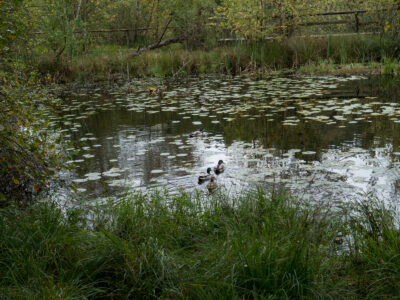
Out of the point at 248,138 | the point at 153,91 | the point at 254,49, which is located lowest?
the point at 248,138

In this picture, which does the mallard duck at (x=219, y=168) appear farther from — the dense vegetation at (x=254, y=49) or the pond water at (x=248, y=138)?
the dense vegetation at (x=254, y=49)

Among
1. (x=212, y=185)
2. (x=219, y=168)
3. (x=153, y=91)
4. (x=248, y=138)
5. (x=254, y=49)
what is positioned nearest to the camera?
(x=212, y=185)

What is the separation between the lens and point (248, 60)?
14727 millimetres

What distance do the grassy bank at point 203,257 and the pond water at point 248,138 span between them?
730 mm

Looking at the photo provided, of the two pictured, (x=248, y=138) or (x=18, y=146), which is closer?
(x=18, y=146)

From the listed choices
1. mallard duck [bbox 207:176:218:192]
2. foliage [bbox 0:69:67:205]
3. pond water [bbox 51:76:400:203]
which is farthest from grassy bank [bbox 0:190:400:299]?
mallard duck [bbox 207:176:218:192]

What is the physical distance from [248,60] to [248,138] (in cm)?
874

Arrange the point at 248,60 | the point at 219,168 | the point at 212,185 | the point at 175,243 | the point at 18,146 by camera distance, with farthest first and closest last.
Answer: the point at 248,60 → the point at 219,168 → the point at 212,185 → the point at 18,146 → the point at 175,243

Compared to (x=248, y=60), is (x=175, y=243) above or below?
below

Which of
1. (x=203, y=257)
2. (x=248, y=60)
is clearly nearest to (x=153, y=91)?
(x=248, y=60)

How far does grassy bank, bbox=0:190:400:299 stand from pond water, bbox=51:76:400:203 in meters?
0.73

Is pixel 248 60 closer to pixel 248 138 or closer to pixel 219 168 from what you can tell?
pixel 248 138

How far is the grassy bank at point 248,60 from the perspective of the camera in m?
13.7

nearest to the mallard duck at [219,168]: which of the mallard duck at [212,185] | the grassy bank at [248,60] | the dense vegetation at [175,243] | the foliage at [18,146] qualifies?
the mallard duck at [212,185]
